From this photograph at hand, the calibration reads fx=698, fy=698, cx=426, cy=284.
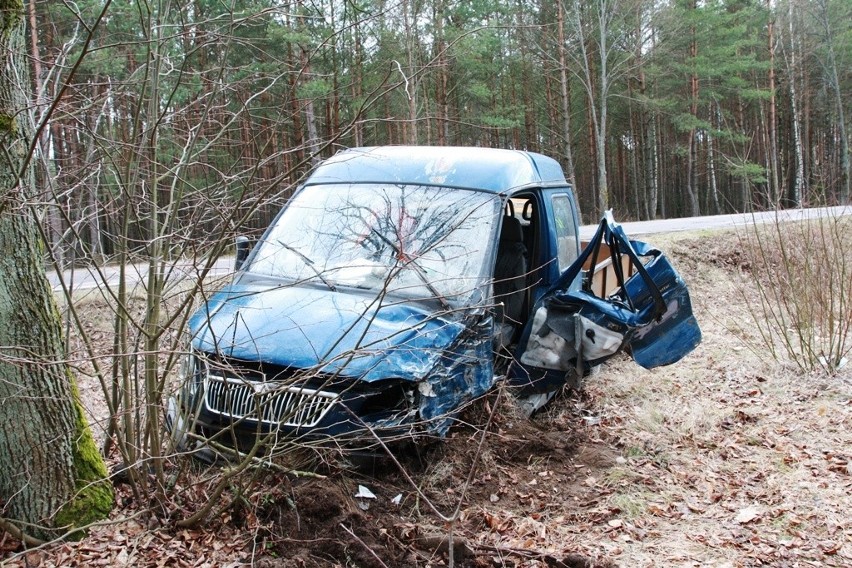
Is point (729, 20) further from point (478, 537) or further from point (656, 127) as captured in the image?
point (478, 537)

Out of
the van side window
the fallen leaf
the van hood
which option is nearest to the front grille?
the van hood

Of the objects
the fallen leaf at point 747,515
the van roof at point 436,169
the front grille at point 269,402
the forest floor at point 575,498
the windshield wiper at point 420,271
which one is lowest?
the fallen leaf at point 747,515

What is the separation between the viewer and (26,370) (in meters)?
3.25

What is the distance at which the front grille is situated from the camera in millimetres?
3521

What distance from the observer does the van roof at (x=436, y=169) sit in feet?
17.8

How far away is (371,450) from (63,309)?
7.51 feet

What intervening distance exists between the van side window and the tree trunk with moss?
13.2ft

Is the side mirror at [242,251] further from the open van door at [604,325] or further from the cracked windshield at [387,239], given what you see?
the open van door at [604,325]

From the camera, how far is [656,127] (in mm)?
39719

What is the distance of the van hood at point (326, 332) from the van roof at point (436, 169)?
4.06 ft

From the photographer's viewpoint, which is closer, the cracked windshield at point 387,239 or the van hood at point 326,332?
the van hood at point 326,332

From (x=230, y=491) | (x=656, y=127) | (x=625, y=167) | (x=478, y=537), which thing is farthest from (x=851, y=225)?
(x=625, y=167)

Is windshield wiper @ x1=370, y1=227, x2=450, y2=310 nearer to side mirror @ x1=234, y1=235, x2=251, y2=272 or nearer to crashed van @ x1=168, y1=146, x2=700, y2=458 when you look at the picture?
crashed van @ x1=168, y1=146, x2=700, y2=458

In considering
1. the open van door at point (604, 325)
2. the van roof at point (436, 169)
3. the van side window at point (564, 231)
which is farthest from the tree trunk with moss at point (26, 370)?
the van side window at point (564, 231)
